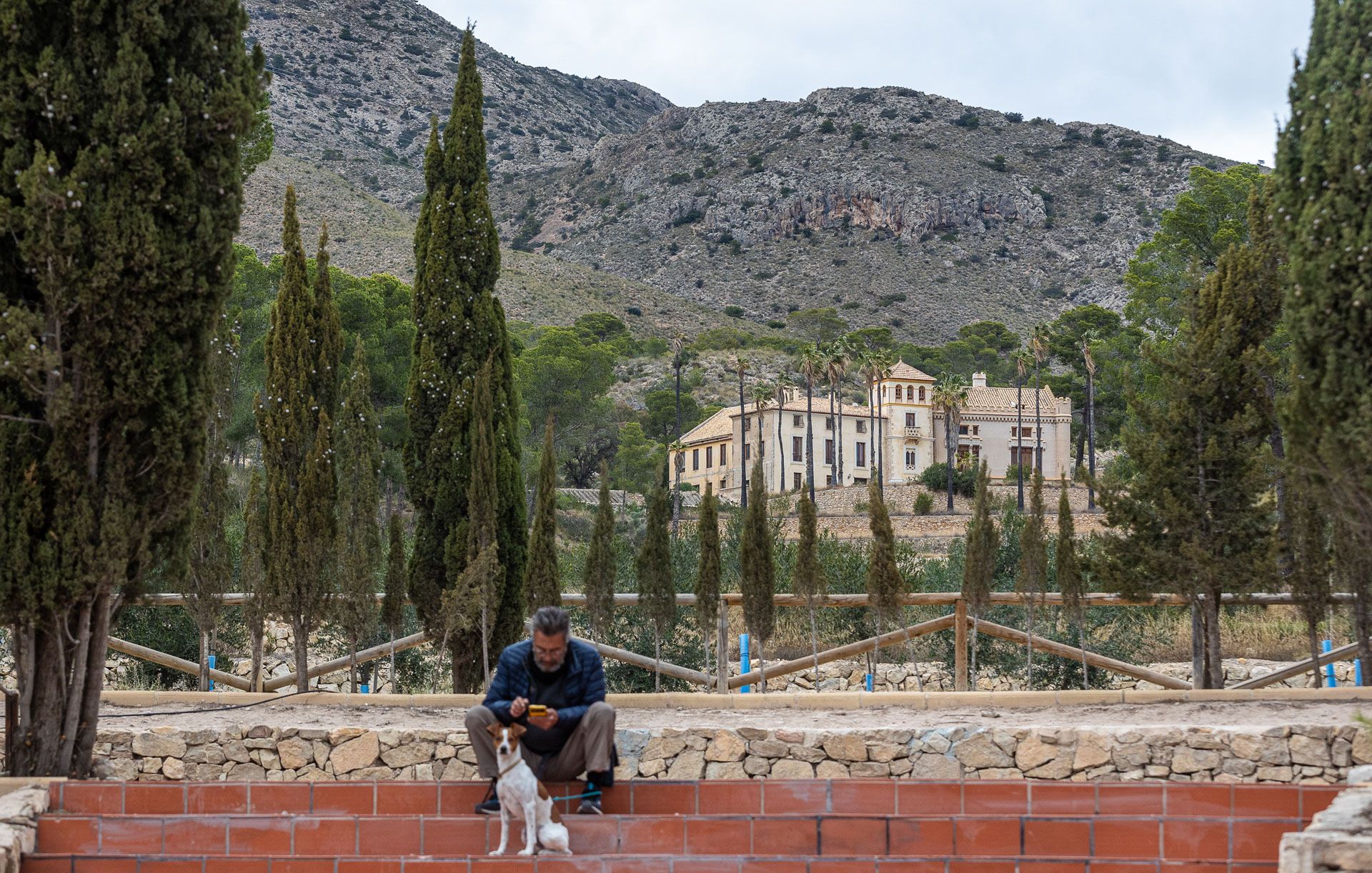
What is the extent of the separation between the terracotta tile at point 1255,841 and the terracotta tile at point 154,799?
4466 millimetres

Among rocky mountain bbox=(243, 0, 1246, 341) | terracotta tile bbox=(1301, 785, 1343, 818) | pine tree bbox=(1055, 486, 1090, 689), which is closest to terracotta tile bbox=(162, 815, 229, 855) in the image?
terracotta tile bbox=(1301, 785, 1343, 818)

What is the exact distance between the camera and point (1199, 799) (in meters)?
5.35

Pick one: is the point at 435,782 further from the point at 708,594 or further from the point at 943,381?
the point at 943,381

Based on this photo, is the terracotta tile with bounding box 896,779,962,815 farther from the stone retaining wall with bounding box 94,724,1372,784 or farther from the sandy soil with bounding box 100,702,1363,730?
the sandy soil with bounding box 100,702,1363,730

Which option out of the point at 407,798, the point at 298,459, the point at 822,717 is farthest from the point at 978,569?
the point at 407,798

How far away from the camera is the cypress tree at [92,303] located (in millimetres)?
6137

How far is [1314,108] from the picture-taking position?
26.7ft

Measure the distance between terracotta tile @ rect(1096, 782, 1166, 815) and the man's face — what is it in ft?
7.84

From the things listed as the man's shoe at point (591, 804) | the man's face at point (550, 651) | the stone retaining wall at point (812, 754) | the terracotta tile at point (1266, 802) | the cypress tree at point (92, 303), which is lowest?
the stone retaining wall at point (812, 754)

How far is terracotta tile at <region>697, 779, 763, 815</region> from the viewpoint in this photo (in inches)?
221

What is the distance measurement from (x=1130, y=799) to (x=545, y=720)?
2528mm

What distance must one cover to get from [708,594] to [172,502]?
5.71 meters

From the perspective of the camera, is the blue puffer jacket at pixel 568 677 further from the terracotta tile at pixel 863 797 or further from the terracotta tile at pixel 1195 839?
the terracotta tile at pixel 1195 839

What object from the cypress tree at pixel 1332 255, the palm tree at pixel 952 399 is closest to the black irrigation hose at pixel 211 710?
the cypress tree at pixel 1332 255
